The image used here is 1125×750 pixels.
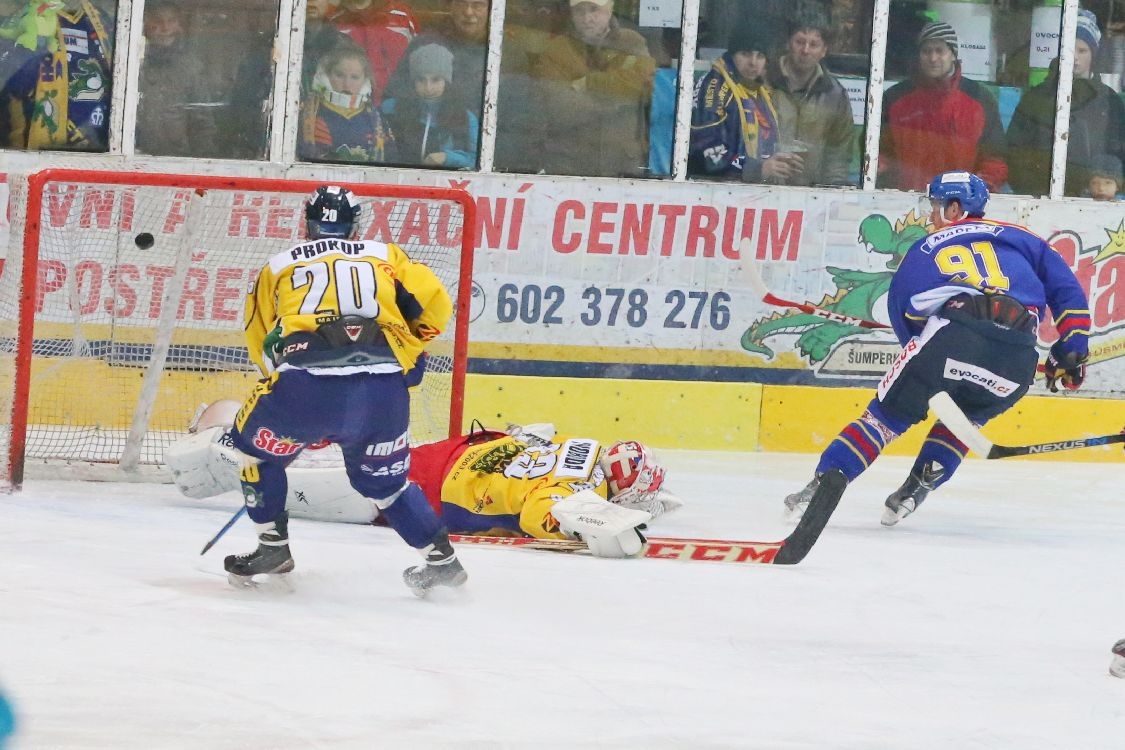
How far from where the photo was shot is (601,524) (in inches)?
175

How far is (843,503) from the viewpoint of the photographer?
5.83 metres

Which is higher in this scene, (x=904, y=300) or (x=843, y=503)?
(x=904, y=300)

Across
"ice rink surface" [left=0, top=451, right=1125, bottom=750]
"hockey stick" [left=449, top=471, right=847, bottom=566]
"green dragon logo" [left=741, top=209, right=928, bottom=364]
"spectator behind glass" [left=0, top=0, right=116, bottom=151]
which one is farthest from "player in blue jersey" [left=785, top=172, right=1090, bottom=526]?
"spectator behind glass" [left=0, top=0, right=116, bottom=151]

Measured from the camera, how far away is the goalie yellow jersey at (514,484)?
4.60 metres

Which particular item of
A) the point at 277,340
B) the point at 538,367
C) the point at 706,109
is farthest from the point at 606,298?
the point at 277,340

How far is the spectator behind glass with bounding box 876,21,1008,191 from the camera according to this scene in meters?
7.04

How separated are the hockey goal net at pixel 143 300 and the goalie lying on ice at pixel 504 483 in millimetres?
464

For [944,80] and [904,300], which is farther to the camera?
[944,80]

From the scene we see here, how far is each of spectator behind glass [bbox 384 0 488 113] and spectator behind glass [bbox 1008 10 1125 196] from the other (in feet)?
7.47

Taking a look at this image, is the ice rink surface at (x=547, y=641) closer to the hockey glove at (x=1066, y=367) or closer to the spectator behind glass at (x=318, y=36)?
the hockey glove at (x=1066, y=367)

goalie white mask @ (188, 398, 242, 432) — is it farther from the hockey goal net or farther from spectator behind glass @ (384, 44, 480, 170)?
spectator behind glass @ (384, 44, 480, 170)

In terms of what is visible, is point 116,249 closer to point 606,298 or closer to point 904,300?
point 606,298

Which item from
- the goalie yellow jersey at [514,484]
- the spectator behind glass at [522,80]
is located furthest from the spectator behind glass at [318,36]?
the goalie yellow jersey at [514,484]

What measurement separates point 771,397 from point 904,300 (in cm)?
181
